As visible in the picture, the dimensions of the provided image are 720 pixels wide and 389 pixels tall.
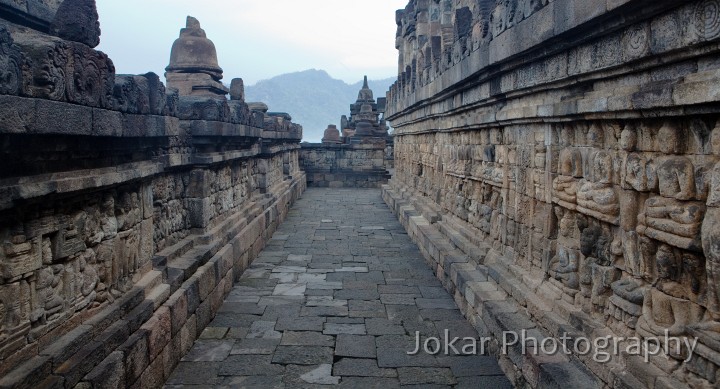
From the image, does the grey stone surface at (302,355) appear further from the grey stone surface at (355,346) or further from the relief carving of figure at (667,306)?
the relief carving of figure at (667,306)

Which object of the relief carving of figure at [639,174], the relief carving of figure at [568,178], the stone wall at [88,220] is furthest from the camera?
the relief carving of figure at [568,178]

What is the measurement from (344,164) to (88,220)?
16749mm

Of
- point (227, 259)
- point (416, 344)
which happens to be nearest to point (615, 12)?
point (416, 344)

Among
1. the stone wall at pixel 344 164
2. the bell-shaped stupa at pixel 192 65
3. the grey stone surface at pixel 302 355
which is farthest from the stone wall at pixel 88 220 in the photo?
the stone wall at pixel 344 164

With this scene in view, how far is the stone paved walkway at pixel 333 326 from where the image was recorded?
4.36m

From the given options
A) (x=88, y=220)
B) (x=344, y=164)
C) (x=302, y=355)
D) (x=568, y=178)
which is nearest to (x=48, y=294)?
(x=88, y=220)

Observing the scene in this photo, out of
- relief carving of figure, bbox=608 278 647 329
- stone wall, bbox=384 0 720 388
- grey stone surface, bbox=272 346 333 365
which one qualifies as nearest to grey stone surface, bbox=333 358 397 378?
grey stone surface, bbox=272 346 333 365

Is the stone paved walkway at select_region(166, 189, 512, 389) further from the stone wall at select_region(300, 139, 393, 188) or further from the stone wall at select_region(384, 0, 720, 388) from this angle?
the stone wall at select_region(300, 139, 393, 188)

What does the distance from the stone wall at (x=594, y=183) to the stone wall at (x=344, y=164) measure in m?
13.3

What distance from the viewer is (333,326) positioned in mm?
5469

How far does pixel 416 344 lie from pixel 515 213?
1516 mm

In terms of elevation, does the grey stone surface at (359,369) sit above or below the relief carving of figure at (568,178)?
below

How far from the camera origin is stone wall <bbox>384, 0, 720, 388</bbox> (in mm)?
2662

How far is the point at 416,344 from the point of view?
5.01 m
